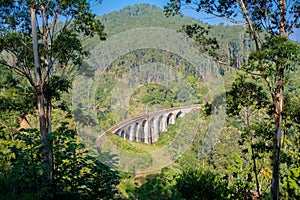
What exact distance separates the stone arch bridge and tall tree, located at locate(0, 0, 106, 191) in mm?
7493

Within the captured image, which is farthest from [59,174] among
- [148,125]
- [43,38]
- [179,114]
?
[179,114]

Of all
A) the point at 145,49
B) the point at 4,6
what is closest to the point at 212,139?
the point at 145,49

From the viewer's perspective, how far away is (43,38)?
2.82 m

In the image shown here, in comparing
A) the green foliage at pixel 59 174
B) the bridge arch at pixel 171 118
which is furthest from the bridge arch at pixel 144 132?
the green foliage at pixel 59 174

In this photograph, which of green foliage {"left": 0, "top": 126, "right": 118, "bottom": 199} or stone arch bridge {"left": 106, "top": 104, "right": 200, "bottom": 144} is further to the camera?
stone arch bridge {"left": 106, "top": 104, "right": 200, "bottom": 144}

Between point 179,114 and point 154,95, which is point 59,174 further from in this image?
point 179,114

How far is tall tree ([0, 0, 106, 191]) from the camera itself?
2375 mm

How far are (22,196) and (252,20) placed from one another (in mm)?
2540

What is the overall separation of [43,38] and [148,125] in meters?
11.2

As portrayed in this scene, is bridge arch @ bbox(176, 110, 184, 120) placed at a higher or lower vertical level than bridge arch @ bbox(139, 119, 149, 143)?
higher

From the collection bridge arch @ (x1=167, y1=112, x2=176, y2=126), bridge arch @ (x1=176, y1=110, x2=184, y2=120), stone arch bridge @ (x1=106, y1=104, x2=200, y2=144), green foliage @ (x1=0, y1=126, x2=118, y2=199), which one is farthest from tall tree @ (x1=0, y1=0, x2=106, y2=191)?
bridge arch @ (x1=176, y1=110, x2=184, y2=120)

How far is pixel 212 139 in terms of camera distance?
1327 cm

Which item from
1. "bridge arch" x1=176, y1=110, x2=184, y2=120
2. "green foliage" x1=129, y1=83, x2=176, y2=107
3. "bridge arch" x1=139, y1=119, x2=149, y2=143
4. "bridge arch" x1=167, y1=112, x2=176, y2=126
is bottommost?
"bridge arch" x1=139, y1=119, x2=149, y2=143

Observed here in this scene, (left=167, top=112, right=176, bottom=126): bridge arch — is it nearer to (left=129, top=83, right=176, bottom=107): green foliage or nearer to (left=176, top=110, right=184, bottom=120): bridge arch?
(left=176, top=110, right=184, bottom=120): bridge arch
